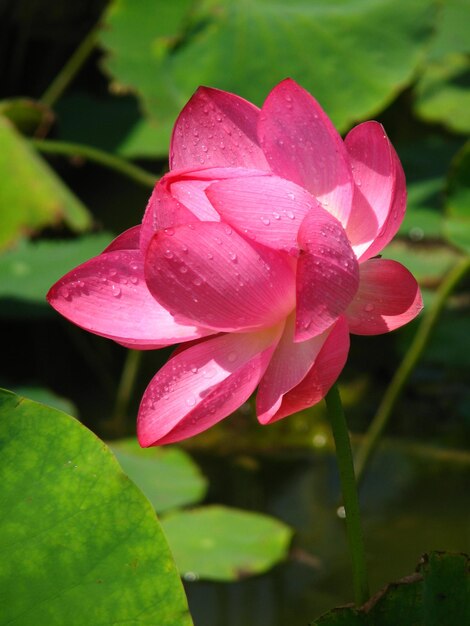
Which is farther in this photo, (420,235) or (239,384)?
(420,235)

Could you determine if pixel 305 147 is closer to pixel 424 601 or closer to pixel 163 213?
pixel 163 213

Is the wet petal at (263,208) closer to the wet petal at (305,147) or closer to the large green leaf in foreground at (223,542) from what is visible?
the wet petal at (305,147)

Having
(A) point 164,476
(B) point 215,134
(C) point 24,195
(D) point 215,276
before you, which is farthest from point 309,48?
(D) point 215,276

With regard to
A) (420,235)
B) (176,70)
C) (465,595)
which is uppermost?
(465,595)

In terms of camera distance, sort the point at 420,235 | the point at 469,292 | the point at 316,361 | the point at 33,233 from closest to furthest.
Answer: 1. the point at 316,361
2. the point at 33,233
3. the point at 420,235
4. the point at 469,292

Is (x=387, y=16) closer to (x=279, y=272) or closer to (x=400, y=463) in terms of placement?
(x=400, y=463)

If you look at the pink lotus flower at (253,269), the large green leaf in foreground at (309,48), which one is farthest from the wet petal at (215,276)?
the large green leaf in foreground at (309,48)

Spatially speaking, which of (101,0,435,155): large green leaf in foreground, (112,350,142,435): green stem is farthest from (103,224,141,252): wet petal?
(112,350,142,435): green stem

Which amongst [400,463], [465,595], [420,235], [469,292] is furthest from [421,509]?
[465,595]
